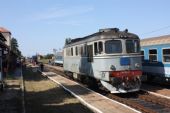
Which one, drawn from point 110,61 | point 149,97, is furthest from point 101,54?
point 149,97

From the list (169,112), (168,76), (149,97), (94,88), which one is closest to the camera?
(169,112)

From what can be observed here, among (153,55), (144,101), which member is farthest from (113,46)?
(153,55)

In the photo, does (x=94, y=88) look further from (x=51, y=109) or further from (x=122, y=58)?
(x=51, y=109)

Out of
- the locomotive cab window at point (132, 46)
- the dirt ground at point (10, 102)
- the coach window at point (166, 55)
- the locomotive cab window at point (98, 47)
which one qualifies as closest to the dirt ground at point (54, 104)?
the dirt ground at point (10, 102)

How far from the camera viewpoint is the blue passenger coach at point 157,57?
2223 cm

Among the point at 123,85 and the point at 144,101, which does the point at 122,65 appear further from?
the point at 144,101

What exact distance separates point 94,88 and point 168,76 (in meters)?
4.57

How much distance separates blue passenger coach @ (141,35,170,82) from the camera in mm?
22234

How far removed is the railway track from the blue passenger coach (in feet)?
5.61

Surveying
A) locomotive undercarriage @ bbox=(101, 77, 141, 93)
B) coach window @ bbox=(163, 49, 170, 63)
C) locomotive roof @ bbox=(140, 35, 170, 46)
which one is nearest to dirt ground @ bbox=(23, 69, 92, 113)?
locomotive undercarriage @ bbox=(101, 77, 141, 93)

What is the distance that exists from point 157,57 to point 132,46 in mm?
3617

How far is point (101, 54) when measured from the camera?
20047 millimetres

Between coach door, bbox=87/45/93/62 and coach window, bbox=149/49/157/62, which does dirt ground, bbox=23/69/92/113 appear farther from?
coach window, bbox=149/49/157/62

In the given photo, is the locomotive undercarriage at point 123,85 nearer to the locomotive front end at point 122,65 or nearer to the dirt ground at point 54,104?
the locomotive front end at point 122,65
